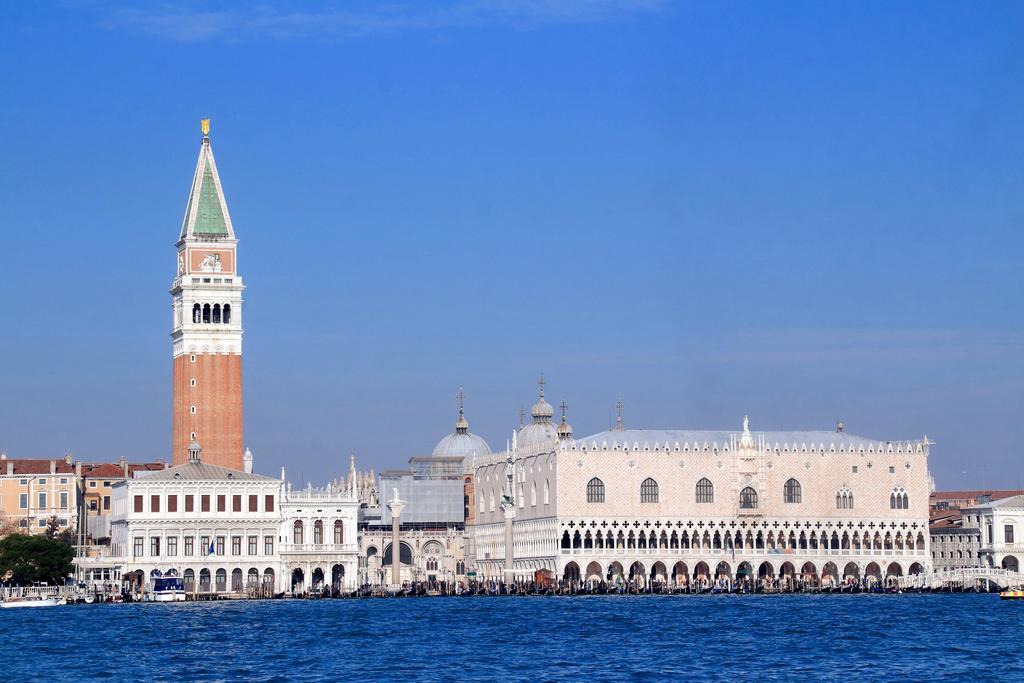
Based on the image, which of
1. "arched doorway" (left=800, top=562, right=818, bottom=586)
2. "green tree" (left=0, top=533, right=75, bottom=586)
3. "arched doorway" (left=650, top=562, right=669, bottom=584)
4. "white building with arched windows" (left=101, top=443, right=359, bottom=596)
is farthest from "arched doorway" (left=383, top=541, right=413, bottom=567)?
"arched doorway" (left=800, top=562, right=818, bottom=586)

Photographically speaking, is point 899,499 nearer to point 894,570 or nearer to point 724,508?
point 894,570

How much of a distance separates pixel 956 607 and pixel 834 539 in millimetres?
27601

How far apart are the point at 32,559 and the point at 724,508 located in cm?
4305

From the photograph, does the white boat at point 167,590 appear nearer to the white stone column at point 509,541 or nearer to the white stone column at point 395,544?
the white stone column at point 395,544

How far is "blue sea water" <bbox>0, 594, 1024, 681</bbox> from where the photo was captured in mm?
69688

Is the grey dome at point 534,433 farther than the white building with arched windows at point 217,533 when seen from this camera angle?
Yes

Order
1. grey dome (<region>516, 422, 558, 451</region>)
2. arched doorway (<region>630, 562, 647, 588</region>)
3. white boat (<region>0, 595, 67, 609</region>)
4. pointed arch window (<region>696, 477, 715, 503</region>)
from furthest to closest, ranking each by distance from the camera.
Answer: grey dome (<region>516, 422, 558, 451</region>) < pointed arch window (<region>696, 477, 715, 503</region>) < arched doorway (<region>630, 562, 647, 588</region>) < white boat (<region>0, 595, 67, 609</region>)

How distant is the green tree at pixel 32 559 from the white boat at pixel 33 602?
7.61 feet

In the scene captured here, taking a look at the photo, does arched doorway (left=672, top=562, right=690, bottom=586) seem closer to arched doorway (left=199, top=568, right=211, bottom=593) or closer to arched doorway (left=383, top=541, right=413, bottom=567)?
arched doorway (left=383, top=541, right=413, bottom=567)

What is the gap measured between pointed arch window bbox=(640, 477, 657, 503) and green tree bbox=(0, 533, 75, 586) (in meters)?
35.7

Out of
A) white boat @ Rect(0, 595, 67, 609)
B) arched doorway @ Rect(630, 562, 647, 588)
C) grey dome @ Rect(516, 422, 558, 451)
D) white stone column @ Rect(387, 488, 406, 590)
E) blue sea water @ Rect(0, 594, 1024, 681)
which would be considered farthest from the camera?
grey dome @ Rect(516, 422, 558, 451)

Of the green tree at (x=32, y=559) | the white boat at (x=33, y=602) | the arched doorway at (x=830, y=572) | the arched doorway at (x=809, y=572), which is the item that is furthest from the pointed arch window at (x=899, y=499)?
the white boat at (x=33, y=602)

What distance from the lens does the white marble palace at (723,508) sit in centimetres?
13400

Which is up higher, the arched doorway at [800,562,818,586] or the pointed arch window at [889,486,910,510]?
the pointed arch window at [889,486,910,510]
